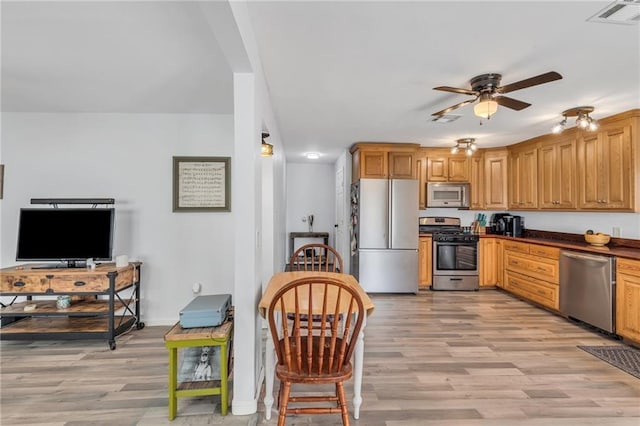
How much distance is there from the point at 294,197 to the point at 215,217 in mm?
4114

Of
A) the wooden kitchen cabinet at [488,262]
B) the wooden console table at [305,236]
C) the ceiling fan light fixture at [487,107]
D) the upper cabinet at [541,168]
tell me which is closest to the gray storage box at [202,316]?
the ceiling fan light fixture at [487,107]

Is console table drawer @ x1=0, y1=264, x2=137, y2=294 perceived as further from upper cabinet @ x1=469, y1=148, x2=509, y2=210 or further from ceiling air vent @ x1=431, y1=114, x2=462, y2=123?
upper cabinet @ x1=469, y1=148, x2=509, y2=210

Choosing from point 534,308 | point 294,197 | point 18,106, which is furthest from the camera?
point 294,197

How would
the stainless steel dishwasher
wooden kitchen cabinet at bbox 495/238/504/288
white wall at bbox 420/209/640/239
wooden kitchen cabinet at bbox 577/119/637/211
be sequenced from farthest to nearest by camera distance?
wooden kitchen cabinet at bbox 495/238/504/288 < white wall at bbox 420/209/640/239 < wooden kitchen cabinet at bbox 577/119/637/211 < the stainless steel dishwasher

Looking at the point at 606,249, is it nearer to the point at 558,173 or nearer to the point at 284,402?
the point at 558,173

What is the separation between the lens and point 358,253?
503 cm

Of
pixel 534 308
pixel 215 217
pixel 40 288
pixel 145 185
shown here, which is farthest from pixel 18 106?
pixel 534 308

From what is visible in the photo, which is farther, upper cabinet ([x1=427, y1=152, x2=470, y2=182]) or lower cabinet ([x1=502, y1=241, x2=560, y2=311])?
upper cabinet ([x1=427, y1=152, x2=470, y2=182])

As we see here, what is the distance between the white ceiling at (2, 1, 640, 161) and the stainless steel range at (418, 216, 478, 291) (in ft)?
7.15

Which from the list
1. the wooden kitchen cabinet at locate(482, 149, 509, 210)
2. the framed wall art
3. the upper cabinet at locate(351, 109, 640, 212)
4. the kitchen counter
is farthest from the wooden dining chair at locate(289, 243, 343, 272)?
the wooden kitchen cabinet at locate(482, 149, 509, 210)

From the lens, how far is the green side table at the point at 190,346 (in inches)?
77.3

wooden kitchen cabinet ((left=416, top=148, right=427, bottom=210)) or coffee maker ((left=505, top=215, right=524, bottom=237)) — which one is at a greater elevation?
wooden kitchen cabinet ((left=416, top=148, right=427, bottom=210))

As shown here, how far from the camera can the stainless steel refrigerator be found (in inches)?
196

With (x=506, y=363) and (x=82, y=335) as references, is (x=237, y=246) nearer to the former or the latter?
(x=82, y=335)
